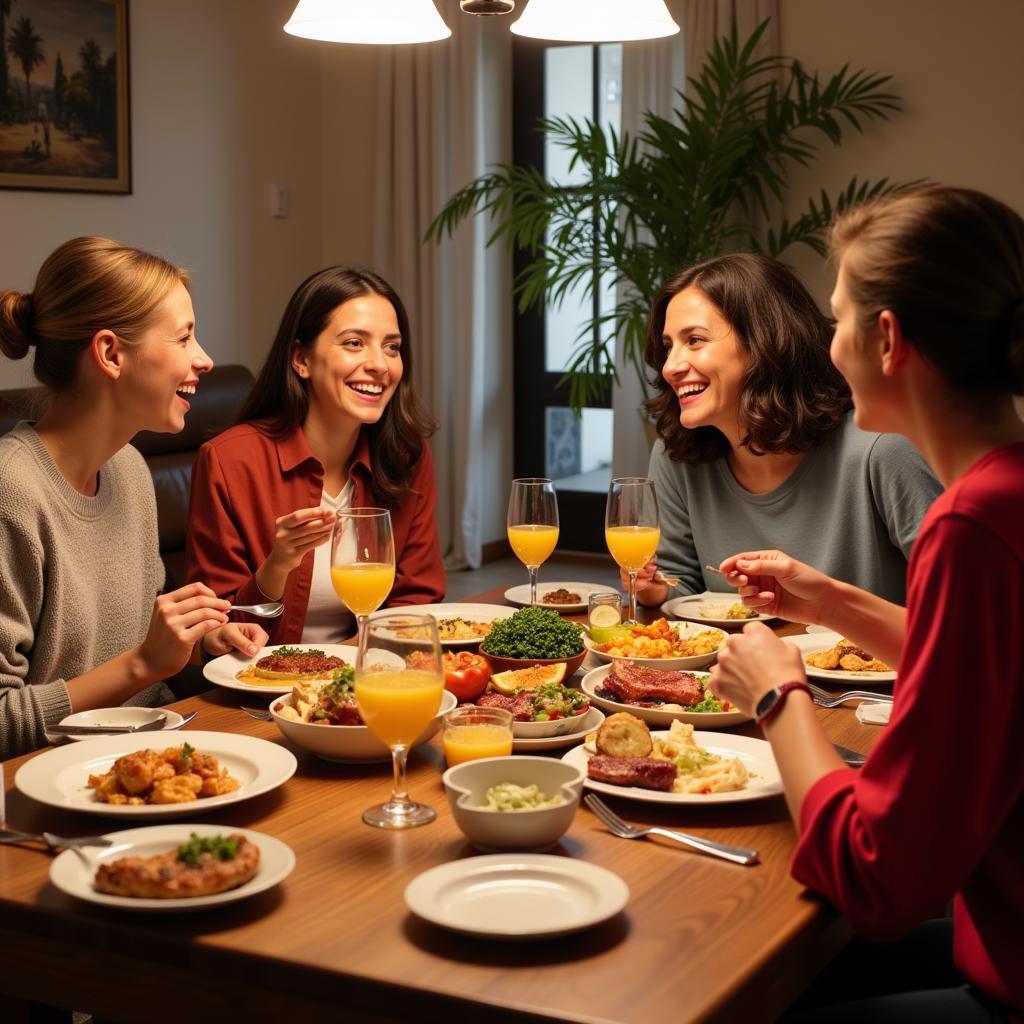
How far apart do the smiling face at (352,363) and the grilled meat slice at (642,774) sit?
4.64 feet

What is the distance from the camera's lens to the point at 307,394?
9.29 ft

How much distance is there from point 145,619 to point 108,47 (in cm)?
373

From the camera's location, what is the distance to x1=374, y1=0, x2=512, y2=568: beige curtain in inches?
251

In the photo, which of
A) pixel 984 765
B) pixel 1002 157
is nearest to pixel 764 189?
pixel 1002 157

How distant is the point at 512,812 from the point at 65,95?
4628 millimetres

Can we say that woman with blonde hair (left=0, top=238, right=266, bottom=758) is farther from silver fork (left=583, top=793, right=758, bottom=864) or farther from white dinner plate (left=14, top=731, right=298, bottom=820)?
silver fork (left=583, top=793, right=758, bottom=864)

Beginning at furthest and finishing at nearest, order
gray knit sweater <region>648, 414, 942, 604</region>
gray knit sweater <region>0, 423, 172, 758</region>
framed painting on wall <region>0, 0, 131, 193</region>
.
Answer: framed painting on wall <region>0, 0, 131, 193</region> < gray knit sweater <region>648, 414, 942, 604</region> < gray knit sweater <region>0, 423, 172, 758</region>

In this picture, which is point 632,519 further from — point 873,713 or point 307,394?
point 307,394

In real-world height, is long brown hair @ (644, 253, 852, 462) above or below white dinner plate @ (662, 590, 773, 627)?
above

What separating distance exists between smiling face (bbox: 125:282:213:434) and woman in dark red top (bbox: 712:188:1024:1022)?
120cm

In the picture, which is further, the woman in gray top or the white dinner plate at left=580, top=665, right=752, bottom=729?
the woman in gray top

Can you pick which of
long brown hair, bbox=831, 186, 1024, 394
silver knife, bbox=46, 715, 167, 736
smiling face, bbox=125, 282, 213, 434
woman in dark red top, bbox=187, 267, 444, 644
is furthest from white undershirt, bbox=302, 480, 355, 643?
long brown hair, bbox=831, 186, 1024, 394

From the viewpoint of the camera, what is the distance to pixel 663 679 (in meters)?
1.82

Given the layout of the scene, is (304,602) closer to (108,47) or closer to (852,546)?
(852,546)
